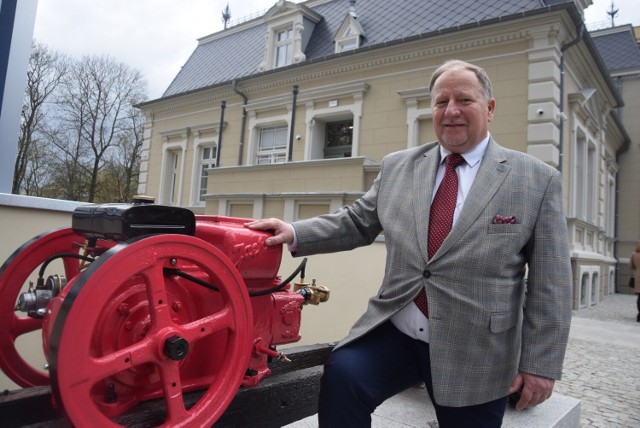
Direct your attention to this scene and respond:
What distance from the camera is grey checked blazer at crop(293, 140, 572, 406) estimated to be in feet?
4.71

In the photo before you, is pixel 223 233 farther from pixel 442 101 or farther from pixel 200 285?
pixel 442 101

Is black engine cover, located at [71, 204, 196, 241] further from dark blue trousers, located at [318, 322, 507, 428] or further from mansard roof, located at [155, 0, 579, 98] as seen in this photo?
mansard roof, located at [155, 0, 579, 98]

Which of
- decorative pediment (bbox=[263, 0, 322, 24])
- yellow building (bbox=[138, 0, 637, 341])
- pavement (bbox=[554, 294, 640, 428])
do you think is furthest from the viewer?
decorative pediment (bbox=[263, 0, 322, 24])

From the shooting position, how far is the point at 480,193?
1.53 m

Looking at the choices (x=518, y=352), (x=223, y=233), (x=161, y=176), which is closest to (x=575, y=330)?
(x=518, y=352)

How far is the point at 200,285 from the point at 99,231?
0.35 meters

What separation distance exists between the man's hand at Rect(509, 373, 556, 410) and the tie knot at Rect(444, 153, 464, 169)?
76cm

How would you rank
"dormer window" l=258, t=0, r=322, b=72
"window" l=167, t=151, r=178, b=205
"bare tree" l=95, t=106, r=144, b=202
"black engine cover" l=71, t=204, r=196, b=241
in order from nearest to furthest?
"black engine cover" l=71, t=204, r=196, b=241
"dormer window" l=258, t=0, r=322, b=72
"window" l=167, t=151, r=178, b=205
"bare tree" l=95, t=106, r=144, b=202

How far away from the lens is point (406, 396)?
2.89 metres

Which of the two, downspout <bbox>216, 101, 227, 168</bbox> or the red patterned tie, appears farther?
downspout <bbox>216, 101, 227, 168</bbox>

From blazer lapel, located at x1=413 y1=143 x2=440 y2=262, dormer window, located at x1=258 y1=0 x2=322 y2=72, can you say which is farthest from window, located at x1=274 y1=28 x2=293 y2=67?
blazer lapel, located at x1=413 y1=143 x2=440 y2=262

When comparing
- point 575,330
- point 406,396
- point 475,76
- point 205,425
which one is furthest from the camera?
point 575,330

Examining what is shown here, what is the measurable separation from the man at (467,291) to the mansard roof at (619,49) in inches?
738

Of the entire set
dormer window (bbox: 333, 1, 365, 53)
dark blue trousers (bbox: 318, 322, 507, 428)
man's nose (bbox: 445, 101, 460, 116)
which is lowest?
dark blue trousers (bbox: 318, 322, 507, 428)
